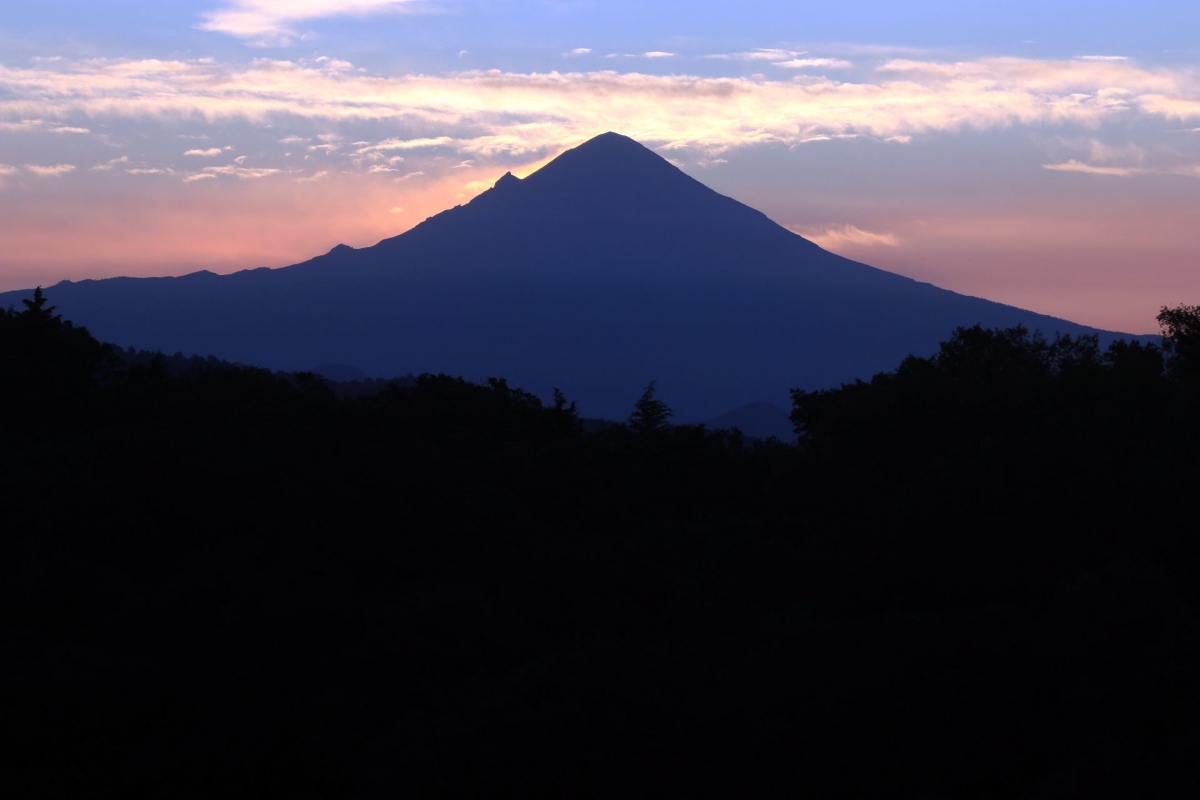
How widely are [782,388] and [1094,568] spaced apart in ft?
593

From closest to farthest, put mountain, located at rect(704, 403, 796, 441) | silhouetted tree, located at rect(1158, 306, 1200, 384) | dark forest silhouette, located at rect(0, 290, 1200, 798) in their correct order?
dark forest silhouette, located at rect(0, 290, 1200, 798) < silhouetted tree, located at rect(1158, 306, 1200, 384) < mountain, located at rect(704, 403, 796, 441)

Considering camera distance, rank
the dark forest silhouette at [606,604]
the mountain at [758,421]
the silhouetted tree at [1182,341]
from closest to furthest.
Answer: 1. the dark forest silhouette at [606,604]
2. the silhouetted tree at [1182,341]
3. the mountain at [758,421]

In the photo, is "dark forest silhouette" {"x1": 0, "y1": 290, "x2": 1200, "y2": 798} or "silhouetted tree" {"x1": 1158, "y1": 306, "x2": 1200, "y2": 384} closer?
"dark forest silhouette" {"x1": 0, "y1": 290, "x2": 1200, "y2": 798}

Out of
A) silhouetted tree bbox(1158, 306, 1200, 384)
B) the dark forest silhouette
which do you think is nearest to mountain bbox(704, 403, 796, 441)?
silhouetted tree bbox(1158, 306, 1200, 384)

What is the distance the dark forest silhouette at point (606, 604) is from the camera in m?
11.2

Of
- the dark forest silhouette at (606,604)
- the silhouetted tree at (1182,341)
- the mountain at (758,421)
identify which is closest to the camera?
the dark forest silhouette at (606,604)

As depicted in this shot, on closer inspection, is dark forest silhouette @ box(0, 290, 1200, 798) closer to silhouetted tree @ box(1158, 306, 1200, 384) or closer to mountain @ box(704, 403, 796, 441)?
silhouetted tree @ box(1158, 306, 1200, 384)

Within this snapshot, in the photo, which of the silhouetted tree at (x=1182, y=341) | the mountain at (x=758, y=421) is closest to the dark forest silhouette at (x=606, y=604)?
the silhouetted tree at (x=1182, y=341)

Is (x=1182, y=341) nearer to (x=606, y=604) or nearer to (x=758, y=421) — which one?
(x=606, y=604)

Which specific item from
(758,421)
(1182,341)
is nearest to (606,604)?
(1182,341)

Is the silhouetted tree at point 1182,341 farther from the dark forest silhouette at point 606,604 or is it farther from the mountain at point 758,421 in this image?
the mountain at point 758,421

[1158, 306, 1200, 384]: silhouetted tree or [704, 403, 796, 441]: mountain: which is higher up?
[1158, 306, 1200, 384]: silhouetted tree

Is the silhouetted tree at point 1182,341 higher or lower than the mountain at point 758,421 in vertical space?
higher

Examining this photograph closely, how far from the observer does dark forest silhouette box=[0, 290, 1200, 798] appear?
11227 mm
